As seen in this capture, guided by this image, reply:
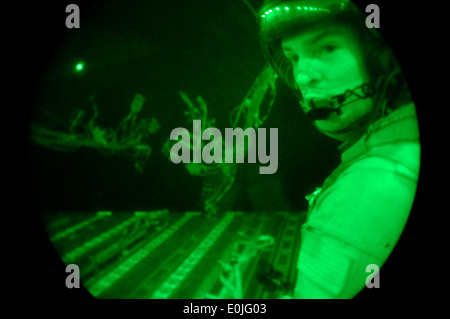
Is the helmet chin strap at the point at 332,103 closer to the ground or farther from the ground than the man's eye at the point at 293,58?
closer to the ground

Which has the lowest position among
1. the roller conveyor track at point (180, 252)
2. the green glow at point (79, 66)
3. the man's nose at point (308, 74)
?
the roller conveyor track at point (180, 252)

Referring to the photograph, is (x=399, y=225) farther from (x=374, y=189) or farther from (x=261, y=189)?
(x=261, y=189)

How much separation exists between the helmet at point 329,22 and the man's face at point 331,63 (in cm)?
Result: 2

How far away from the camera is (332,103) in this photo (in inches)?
50.0

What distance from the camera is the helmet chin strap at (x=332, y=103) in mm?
1256

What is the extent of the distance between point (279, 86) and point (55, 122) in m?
0.68

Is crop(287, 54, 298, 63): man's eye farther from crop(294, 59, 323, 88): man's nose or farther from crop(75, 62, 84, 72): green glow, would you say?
crop(75, 62, 84, 72): green glow

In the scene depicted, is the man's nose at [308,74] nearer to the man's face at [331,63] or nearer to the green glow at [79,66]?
the man's face at [331,63]

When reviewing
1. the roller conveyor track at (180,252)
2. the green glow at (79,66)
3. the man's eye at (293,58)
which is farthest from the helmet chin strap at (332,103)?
the green glow at (79,66)

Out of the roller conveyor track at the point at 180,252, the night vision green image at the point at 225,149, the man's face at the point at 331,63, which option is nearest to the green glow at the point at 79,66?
the night vision green image at the point at 225,149

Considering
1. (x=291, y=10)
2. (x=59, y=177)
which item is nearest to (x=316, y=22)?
(x=291, y=10)

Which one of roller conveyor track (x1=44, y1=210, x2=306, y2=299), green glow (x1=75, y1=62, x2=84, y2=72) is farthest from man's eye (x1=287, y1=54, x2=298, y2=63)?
green glow (x1=75, y1=62, x2=84, y2=72)

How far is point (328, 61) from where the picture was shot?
1247mm

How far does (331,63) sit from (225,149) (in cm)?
40
